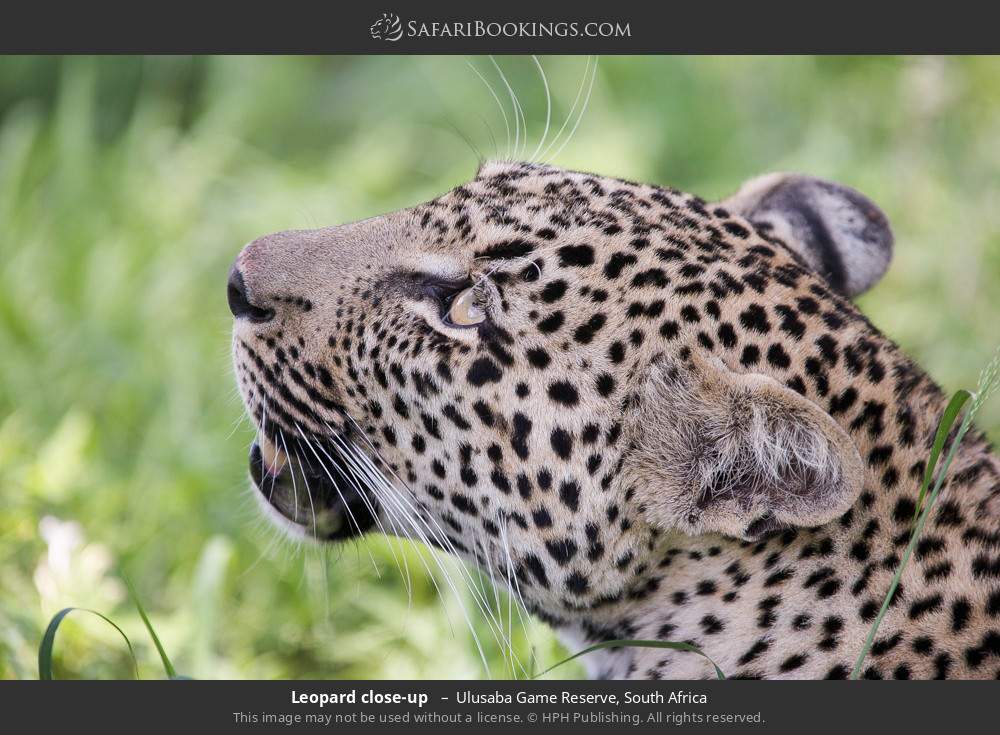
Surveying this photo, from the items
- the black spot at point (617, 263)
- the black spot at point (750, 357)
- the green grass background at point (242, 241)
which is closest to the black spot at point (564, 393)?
the black spot at point (617, 263)

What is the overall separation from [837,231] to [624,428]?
1.38 metres

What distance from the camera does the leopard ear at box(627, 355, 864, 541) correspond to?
10.3 feet

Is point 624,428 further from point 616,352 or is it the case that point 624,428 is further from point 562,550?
point 562,550

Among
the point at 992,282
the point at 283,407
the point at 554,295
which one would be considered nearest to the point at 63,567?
the point at 283,407

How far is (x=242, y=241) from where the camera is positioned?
7.68 metres

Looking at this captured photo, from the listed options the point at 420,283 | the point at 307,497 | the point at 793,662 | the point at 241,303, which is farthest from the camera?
the point at 307,497

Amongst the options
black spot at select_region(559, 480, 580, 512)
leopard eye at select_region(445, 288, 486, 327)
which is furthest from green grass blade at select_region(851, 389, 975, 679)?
leopard eye at select_region(445, 288, 486, 327)

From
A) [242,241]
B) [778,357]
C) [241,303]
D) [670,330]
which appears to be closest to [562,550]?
[670,330]

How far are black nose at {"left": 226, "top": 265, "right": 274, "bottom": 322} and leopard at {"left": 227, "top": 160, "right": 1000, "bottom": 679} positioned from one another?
1cm

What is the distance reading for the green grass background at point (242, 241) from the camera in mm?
5129

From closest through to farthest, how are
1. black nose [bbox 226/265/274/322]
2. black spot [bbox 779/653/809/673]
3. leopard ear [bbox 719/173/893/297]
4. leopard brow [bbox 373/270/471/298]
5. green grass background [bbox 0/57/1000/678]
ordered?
black spot [bbox 779/653/809/673], leopard brow [bbox 373/270/471/298], black nose [bbox 226/265/274/322], leopard ear [bbox 719/173/893/297], green grass background [bbox 0/57/1000/678]
